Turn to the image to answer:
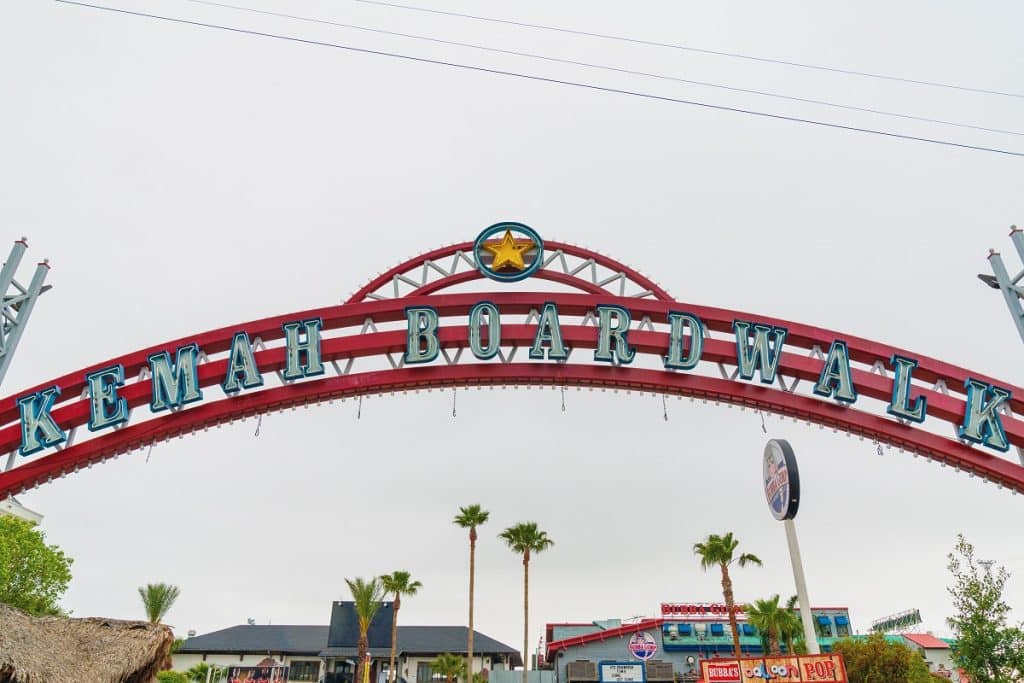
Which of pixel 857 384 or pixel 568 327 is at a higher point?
pixel 568 327

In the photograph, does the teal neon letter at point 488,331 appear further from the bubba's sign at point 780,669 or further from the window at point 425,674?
the window at point 425,674

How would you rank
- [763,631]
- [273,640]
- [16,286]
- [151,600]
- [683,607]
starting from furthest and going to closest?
[273,640]
[683,607]
[763,631]
[151,600]
[16,286]

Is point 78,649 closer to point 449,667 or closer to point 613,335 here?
point 613,335

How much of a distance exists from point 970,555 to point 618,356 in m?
19.6

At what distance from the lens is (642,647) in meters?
54.8

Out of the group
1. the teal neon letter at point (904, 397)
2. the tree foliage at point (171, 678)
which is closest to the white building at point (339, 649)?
Answer: the tree foliage at point (171, 678)

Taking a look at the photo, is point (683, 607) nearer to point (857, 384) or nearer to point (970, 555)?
point (970, 555)

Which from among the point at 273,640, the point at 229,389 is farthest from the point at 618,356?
the point at 273,640

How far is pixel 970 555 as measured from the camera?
27672 mm

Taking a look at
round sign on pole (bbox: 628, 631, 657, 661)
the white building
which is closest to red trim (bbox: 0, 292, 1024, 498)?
round sign on pole (bbox: 628, 631, 657, 661)

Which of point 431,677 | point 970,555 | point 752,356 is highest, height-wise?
point 752,356

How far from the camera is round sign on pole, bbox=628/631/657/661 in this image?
5466cm

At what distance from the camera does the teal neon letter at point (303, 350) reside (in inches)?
744

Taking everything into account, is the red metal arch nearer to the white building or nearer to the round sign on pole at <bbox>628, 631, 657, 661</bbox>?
the round sign on pole at <bbox>628, 631, 657, 661</bbox>
